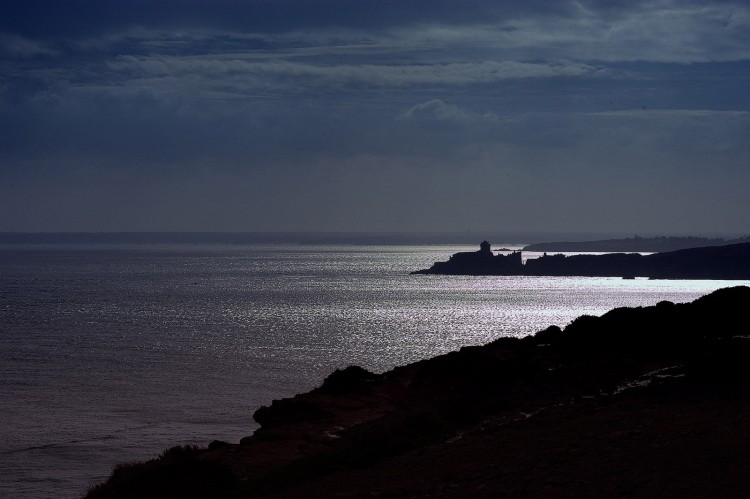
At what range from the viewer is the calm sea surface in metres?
31.9

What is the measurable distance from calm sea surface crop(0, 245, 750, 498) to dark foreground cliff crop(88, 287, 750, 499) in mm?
9936

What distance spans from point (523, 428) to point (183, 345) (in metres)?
54.6

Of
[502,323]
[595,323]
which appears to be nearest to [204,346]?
[502,323]

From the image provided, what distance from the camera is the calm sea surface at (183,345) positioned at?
31.9 meters

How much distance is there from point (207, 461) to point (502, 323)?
77.9 metres

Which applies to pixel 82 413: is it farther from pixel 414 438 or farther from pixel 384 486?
pixel 384 486

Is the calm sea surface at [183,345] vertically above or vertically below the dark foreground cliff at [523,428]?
below

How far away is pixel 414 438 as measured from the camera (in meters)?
15.6

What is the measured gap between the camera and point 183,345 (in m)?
67.1

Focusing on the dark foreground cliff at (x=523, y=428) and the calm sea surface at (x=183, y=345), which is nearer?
the dark foreground cliff at (x=523, y=428)

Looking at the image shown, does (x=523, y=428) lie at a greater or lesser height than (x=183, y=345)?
greater

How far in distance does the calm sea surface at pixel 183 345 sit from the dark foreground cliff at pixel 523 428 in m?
9.94

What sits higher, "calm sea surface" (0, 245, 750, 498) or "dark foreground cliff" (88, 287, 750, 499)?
"dark foreground cliff" (88, 287, 750, 499)

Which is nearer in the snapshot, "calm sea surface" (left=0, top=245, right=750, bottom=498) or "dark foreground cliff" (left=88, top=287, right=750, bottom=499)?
"dark foreground cliff" (left=88, top=287, right=750, bottom=499)
